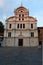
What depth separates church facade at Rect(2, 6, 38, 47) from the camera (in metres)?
31.7

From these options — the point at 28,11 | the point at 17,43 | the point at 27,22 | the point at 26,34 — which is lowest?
the point at 17,43

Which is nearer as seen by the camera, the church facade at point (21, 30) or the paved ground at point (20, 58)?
the paved ground at point (20, 58)

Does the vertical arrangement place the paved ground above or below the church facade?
below

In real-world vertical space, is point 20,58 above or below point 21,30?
below

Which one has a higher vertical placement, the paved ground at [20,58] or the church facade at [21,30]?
the church facade at [21,30]

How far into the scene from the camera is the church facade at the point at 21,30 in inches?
1247

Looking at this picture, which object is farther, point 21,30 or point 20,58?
point 21,30

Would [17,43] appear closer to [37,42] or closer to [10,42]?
[10,42]

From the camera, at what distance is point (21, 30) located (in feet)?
106

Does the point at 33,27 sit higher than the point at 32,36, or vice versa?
the point at 33,27

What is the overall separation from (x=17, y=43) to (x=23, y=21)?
5.15 m

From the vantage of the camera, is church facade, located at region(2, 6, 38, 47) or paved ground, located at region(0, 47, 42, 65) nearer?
paved ground, located at region(0, 47, 42, 65)

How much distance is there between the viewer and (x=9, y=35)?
1283 inches

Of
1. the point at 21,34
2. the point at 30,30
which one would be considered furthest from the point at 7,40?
the point at 30,30
